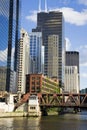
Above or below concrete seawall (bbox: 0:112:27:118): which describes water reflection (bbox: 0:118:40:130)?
below

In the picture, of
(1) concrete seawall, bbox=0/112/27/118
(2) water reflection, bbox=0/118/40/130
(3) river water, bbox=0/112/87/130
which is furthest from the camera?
(1) concrete seawall, bbox=0/112/27/118

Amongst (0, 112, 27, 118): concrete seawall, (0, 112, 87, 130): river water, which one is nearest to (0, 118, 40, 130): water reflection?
(0, 112, 87, 130): river water

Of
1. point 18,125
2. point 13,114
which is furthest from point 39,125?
point 13,114

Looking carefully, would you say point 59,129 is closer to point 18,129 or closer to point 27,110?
point 18,129

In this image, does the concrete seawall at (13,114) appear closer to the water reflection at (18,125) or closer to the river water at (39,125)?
the river water at (39,125)

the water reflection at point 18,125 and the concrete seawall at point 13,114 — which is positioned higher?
the concrete seawall at point 13,114

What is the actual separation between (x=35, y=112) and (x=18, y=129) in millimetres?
89776

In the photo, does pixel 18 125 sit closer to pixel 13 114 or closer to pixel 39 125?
pixel 39 125

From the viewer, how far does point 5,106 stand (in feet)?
624

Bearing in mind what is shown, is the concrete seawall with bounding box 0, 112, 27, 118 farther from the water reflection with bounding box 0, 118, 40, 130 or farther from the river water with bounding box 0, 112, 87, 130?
the water reflection with bounding box 0, 118, 40, 130

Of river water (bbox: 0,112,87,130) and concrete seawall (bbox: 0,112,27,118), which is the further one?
concrete seawall (bbox: 0,112,27,118)

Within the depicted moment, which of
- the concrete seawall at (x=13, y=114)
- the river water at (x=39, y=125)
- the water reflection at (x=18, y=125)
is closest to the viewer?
the water reflection at (x=18, y=125)

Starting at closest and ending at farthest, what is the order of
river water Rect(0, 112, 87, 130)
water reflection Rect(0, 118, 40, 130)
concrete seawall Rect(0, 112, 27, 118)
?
water reflection Rect(0, 118, 40, 130) < river water Rect(0, 112, 87, 130) < concrete seawall Rect(0, 112, 27, 118)

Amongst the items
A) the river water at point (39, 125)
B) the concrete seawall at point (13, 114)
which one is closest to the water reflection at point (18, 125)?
the river water at point (39, 125)
